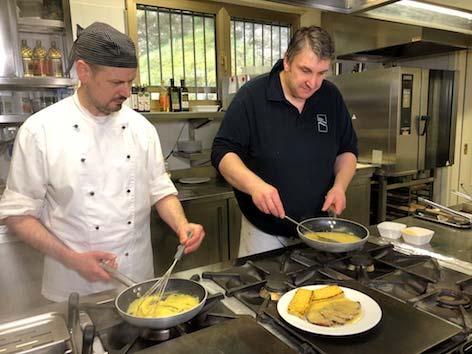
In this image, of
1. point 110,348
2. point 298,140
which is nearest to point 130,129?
point 298,140

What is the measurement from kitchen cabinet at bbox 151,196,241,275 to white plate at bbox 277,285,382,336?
5.62 feet

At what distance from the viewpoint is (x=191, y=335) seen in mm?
826

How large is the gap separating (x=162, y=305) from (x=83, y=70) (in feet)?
2.58

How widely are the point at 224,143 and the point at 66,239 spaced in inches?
28.1

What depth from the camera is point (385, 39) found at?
3.26 m

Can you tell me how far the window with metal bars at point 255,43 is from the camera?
361cm

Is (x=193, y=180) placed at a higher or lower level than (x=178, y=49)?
lower

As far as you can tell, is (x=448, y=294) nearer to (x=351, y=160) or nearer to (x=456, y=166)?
(x=351, y=160)

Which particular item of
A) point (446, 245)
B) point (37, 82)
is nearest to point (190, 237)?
point (446, 245)

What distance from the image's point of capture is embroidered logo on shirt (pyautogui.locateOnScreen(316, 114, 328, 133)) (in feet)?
5.55

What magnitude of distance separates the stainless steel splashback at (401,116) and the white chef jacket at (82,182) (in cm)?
238

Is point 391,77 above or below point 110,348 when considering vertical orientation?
above

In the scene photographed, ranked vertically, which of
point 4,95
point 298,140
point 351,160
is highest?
point 4,95

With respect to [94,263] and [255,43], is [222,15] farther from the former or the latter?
[94,263]
